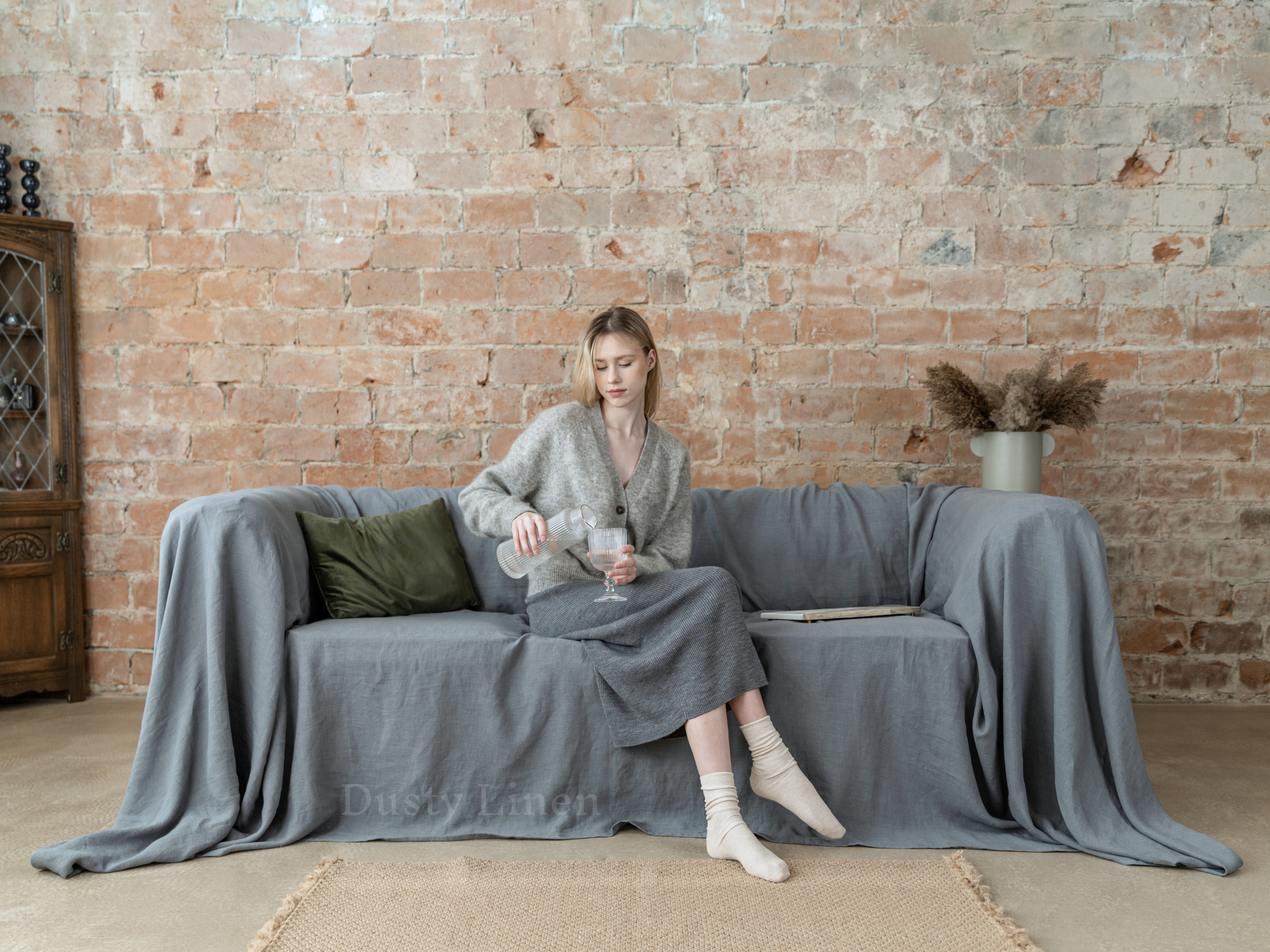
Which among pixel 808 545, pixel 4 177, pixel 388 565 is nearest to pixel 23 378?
pixel 4 177

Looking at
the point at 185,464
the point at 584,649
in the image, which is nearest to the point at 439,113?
the point at 185,464

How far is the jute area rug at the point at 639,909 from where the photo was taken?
63.6 inches

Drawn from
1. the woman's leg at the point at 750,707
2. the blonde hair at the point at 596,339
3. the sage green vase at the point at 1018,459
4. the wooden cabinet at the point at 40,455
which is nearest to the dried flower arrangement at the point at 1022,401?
the sage green vase at the point at 1018,459

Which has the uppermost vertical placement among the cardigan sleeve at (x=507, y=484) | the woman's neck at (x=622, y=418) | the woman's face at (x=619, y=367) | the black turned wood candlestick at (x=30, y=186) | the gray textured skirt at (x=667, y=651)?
the black turned wood candlestick at (x=30, y=186)

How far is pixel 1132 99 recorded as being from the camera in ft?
10.9

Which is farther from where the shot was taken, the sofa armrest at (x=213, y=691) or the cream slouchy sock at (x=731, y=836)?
the sofa armrest at (x=213, y=691)

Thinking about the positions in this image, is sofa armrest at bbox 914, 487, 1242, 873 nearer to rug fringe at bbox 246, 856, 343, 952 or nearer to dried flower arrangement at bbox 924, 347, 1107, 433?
dried flower arrangement at bbox 924, 347, 1107, 433

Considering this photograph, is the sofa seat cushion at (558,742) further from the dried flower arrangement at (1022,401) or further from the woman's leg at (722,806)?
the dried flower arrangement at (1022,401)

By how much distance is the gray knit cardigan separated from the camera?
237 cm

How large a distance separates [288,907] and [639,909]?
0.67 meters

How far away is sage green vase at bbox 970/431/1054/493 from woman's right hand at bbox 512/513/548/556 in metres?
1.62

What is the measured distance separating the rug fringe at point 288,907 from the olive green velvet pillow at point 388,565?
26.3 inches

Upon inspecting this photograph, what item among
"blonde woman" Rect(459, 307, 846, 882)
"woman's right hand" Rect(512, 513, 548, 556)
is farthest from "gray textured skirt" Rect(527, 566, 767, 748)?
"woman's right hand" Rect(512, 513, 548, 556)

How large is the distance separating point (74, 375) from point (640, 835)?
2.79 meters
